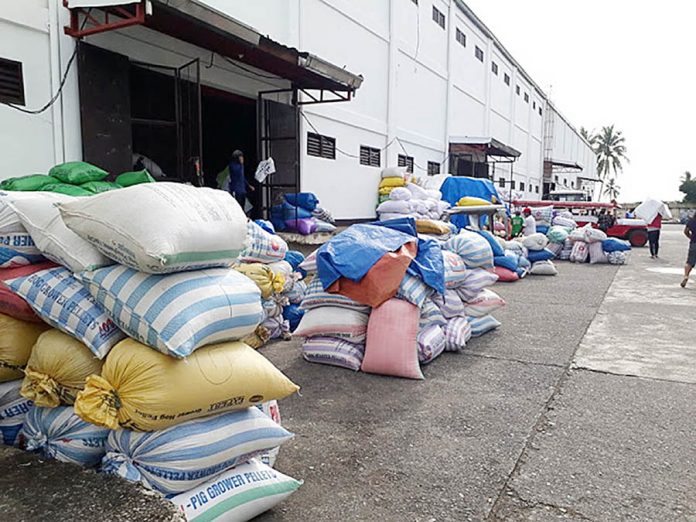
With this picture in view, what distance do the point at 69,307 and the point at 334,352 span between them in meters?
2.35

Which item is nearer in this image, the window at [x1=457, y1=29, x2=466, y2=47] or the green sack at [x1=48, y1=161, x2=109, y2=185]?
the green sack at [x1=48, y1=161, x2=109, y2=185]

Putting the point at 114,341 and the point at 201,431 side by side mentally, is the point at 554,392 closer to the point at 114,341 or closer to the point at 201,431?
the point at 201,431

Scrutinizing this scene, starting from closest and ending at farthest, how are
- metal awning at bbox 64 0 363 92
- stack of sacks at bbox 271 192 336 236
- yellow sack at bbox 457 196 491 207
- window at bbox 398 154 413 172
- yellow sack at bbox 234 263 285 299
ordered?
yellow sack at bbox 234 263 285 299
metal awning at bbox 64 0 363 92
stack of sacks at bbox 271 192 336 236
yellow sack at bbox 457 196 491 207
window at bbox 398 154 413 172

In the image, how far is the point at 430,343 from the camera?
4266 mm

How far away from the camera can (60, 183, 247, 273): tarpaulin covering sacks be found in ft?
6.36

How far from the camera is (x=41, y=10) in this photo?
515cm

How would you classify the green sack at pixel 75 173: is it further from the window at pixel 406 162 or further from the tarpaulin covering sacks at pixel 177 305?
the window at pixel 406 162

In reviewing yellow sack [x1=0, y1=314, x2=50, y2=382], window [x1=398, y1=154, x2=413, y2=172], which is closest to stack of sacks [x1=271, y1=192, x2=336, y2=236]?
window [x1=398, y1=154, x2=413, y2=172]

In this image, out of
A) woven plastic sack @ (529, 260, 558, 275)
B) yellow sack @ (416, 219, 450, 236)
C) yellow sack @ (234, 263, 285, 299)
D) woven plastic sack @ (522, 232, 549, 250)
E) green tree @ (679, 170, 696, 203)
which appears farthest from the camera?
green tree @ (679, 170, 696, 203)

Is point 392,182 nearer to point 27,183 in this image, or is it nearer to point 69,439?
point 27,183

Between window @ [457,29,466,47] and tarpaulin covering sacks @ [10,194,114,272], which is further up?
window @ [457,29,466,47]

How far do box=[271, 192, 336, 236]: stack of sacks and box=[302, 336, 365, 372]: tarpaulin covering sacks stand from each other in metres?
4.15

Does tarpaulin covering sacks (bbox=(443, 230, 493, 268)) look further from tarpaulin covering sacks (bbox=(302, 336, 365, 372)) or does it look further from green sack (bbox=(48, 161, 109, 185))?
green sack (bbox=(48, 161, 109, 185))

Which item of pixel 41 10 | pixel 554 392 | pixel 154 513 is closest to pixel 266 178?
pixel 41 10
